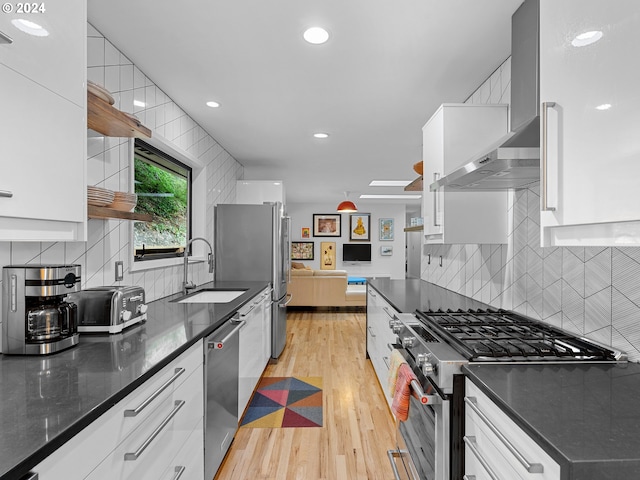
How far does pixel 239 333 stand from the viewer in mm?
2318

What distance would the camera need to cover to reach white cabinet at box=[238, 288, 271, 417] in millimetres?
2439

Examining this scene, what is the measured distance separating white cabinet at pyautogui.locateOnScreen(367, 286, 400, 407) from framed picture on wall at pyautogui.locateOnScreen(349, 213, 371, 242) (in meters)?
5.89

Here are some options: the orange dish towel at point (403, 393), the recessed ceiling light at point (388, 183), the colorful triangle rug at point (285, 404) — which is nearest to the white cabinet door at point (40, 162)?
the orange dish towel at point (403, 393)

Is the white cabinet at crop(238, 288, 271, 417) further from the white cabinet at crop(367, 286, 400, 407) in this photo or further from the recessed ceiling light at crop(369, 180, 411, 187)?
the recessed ceiling light at crop(369, 180, 411, 187)

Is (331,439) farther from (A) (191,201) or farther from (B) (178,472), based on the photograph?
(A) (191,201)

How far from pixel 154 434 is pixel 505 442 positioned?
41.0 inches

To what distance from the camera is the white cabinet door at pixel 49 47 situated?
1.03 metres

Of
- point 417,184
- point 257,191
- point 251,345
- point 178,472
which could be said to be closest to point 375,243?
point 257,191

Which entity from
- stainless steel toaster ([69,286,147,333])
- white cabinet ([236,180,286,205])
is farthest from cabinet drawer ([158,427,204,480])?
white cabinet ([236,180,286,205])

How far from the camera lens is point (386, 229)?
9.76 meters

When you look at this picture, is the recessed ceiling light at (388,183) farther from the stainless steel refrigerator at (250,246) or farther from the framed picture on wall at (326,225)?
the stainless steel refrigerator at (250,246)

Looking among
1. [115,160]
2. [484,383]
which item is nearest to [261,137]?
[115,160]

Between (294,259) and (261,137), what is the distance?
19.5ft

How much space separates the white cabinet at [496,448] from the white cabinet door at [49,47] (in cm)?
160
